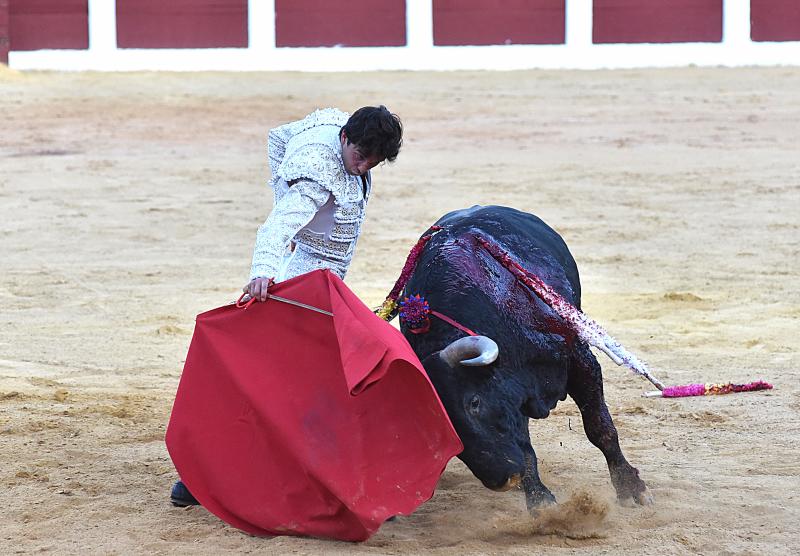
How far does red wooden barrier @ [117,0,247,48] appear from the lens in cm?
1376

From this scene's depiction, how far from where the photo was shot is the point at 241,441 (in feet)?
9.89

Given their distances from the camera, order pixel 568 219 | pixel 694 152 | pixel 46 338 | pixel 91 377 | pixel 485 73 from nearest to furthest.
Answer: pixel 91 377, pixel 46 338, pixel 568 219, pixel 694 152, pixel 485 73

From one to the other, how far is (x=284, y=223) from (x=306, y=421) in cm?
47

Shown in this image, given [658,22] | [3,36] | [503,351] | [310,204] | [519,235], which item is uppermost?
[658,22]

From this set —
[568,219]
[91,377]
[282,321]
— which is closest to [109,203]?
[568,219]

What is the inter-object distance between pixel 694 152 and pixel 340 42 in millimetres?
5497

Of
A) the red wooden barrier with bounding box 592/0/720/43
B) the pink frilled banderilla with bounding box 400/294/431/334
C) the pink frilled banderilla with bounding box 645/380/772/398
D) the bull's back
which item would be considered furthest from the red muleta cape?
the red wooden barrier with bounding box 592/0/720/43

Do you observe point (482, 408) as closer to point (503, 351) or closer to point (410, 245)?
point (503, 351)

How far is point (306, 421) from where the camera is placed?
296 centimetres

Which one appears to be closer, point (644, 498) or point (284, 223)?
point (284, 223)

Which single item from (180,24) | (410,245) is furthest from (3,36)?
(410,245)

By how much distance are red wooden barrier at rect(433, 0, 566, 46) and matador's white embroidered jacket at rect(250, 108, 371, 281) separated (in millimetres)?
11005

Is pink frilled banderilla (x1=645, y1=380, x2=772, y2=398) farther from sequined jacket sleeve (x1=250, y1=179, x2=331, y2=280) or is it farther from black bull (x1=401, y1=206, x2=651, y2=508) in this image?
sequined jacket sleeve (x1=250, y1=179, x2=331, y2=280)

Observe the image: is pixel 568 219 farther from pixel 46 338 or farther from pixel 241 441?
pixel 241 441
